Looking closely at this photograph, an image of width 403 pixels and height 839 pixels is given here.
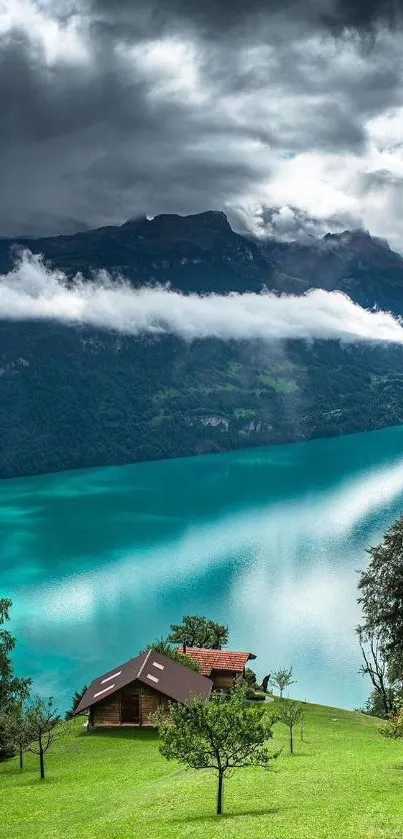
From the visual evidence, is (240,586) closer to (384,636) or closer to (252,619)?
(252,619)

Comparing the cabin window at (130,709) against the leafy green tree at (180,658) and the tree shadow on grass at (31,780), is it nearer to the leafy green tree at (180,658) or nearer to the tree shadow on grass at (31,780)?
the leafy green tree at (180,658)

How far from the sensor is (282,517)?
17238cm

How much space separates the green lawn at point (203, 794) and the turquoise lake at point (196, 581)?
2927cm

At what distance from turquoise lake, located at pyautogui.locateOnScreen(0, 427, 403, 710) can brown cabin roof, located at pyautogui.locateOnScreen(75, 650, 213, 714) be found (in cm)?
1820

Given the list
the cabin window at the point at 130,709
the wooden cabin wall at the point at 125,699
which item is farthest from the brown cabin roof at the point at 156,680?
the cabin window at the point at 130,709

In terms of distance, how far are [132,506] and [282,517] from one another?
151ft

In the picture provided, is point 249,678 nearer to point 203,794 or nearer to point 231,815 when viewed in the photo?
point 203,794

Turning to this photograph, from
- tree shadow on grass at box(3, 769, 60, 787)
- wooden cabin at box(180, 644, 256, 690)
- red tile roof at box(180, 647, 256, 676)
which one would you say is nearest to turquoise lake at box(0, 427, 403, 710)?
red tile roof at box(180, 647, 256, 676)

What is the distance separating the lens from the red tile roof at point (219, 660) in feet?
201

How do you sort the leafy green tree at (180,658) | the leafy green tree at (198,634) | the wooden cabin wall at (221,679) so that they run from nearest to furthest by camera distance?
the leafy green tree at (180,658) → the wooden cabin wall at (221,679) → the leafy green tree at (198,634)

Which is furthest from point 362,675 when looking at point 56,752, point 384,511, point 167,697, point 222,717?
point 384,511

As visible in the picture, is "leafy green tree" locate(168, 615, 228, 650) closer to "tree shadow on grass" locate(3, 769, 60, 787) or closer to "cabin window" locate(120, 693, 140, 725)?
"cabin window" locate(120, 693, 140, 725)

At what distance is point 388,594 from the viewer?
137 feet

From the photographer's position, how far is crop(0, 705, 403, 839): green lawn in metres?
23.8
